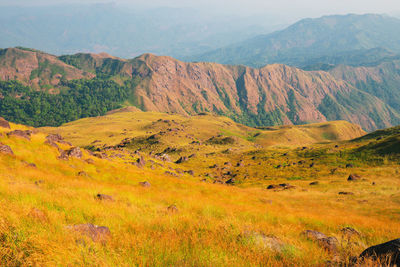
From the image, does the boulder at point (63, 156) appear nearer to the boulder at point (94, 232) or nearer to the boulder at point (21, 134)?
the boulder at point (21, 134)

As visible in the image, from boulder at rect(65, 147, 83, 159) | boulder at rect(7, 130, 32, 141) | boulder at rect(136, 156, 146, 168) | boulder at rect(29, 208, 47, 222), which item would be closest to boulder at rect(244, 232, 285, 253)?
boulder at rect(29, 208, 47, 222)

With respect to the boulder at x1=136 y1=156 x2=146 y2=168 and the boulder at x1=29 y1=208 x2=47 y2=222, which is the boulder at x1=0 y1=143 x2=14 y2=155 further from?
the boulder at x1=136 y1=156 x2=146 y2=168

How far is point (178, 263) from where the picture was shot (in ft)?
14.1

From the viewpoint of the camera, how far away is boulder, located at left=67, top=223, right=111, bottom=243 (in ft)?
18.9

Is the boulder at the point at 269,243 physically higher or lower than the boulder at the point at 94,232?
lower

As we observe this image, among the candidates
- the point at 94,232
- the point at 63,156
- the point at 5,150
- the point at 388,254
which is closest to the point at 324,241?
the point at 388,254

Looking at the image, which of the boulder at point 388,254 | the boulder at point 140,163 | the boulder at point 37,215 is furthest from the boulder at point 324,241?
the boulder at point 140,163

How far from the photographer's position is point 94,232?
623cm

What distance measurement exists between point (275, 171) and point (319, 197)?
51.9 meters

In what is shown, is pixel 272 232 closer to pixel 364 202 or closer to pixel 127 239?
pixel 127 239

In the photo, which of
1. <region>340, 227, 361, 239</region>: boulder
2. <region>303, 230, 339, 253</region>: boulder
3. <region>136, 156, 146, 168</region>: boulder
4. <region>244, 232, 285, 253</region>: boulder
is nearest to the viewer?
<region>244, 232, 285, 253</region>: boulder

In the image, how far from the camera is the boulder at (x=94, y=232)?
5.77 m

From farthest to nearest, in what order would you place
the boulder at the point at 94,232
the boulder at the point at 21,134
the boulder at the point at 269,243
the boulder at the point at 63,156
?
the boulder at the point at 63,156, the boulder at the point at 21,134, the boulder at the point at 269,243, the boulder at the point at 94,232

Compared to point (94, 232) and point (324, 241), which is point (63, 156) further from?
point (324, 241)
